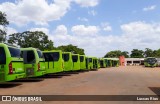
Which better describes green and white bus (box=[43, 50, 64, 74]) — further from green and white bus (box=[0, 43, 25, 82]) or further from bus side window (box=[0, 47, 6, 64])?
bus side window (box=[0, 47, 6, 64])

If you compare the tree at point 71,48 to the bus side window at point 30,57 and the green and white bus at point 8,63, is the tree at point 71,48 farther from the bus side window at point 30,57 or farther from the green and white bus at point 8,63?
the green and white bus at point 8,63

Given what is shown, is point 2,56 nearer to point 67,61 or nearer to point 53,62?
point 53,62

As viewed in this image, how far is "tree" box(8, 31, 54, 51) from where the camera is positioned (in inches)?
3649

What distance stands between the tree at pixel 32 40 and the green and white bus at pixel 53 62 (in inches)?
2646

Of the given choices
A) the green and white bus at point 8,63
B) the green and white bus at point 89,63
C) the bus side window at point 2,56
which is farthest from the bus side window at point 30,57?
the green and white bus at point 89,63

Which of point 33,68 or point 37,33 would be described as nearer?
point 33,68

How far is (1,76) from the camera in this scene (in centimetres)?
1538

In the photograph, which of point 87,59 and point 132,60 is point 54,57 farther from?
point 132,60

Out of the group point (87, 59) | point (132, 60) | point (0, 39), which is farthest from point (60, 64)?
point (132, 60)

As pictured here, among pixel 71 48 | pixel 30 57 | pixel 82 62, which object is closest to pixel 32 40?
pixel 71 48

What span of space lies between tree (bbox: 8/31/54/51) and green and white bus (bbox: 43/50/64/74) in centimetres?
6722

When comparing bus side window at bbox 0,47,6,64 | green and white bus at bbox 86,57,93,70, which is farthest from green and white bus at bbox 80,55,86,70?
bus side window at bbox 0,47,6,64

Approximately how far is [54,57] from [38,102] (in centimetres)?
1500

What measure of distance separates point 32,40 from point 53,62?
233ft
